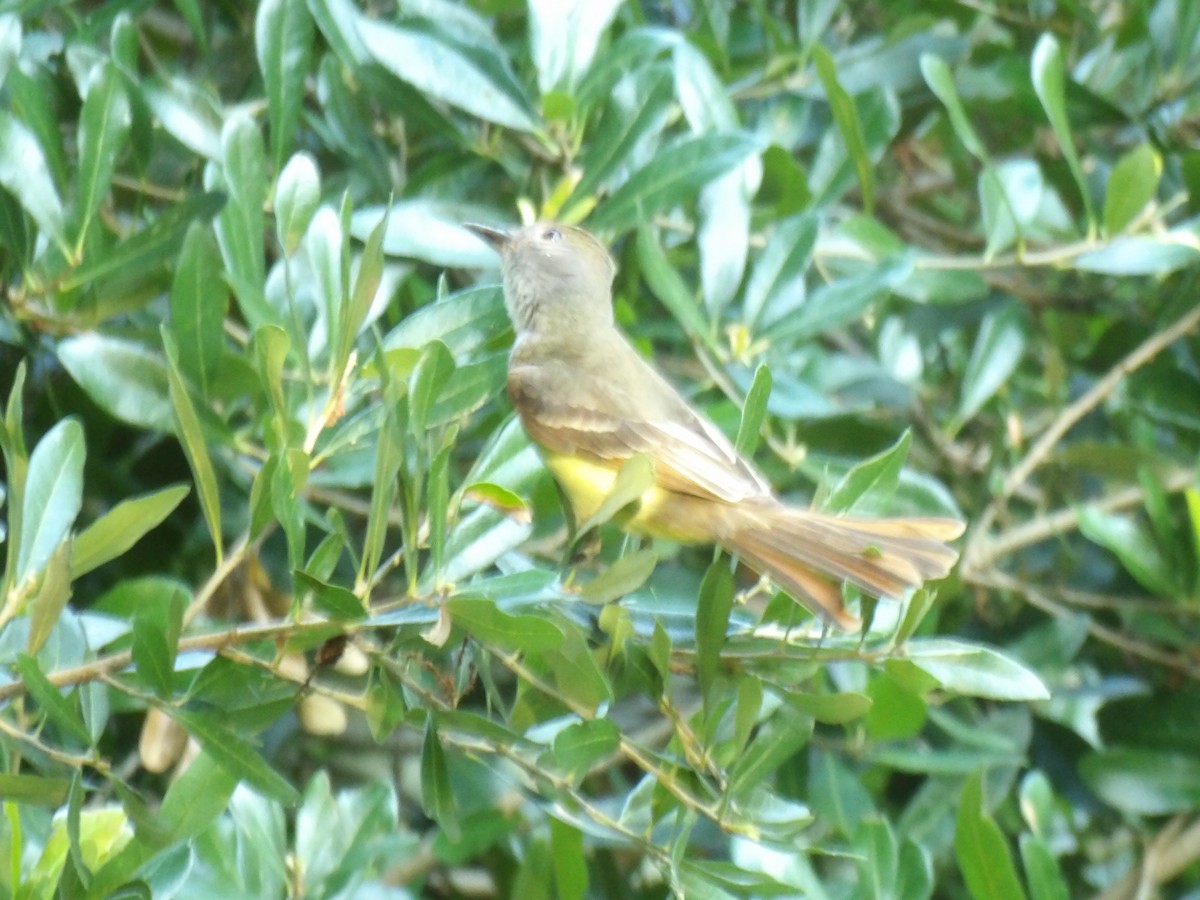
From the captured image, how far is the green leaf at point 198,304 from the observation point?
222 centimetres

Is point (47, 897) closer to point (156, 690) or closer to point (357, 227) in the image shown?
point (156, 690)

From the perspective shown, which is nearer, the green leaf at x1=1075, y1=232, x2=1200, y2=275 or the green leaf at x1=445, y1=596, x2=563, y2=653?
the green leaf at x1=445, y1=596, x2=563, y2=653

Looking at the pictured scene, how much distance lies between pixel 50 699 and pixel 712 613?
730 millimetres

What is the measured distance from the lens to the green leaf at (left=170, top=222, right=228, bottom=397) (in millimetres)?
2217

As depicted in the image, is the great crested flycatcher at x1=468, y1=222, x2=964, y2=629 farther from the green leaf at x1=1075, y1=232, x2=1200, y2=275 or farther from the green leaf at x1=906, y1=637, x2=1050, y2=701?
the green leaf at x1=1075, y1=232, x2=1200, y2=275

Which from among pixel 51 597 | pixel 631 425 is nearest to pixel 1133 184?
pixel 631 425

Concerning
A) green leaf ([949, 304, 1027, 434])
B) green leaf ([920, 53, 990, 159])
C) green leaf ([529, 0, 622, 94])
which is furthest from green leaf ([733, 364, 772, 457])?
green leaf ([949, 304, 1027, 434])

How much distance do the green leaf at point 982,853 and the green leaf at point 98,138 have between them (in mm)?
1580

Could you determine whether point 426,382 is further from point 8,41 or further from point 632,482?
point 8,41

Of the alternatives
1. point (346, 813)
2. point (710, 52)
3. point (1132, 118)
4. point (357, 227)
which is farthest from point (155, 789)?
point (1132, 118)

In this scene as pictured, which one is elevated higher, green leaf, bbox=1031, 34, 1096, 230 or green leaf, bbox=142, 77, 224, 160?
green leaf, bbox=142, 77, 224, 160

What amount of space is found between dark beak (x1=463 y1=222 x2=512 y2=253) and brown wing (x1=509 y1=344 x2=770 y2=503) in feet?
0.72

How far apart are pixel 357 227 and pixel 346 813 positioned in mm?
904

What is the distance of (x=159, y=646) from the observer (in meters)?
1.64
